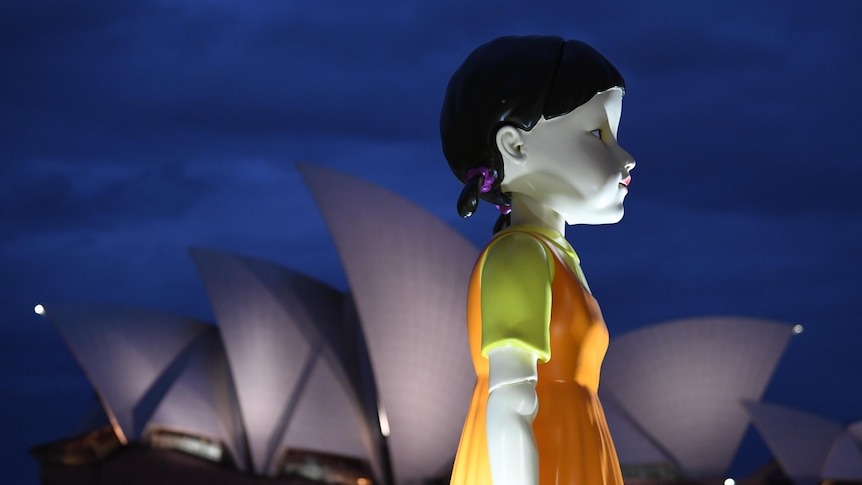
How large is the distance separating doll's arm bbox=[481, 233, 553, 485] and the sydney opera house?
16.1m

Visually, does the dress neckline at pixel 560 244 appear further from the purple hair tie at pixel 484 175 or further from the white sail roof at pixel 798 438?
the white sail roof at pixel 798 438

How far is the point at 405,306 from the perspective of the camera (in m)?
18.8

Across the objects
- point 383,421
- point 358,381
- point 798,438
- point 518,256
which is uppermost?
point 798,438

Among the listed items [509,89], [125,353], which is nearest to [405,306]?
[125,353]

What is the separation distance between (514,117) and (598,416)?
2.77 ft

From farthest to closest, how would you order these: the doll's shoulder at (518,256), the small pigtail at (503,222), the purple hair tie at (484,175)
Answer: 1. the small pigtail at (503,222)
2. the purple hair tie at (484,175)
3. the doll's shoulder at (518,256)

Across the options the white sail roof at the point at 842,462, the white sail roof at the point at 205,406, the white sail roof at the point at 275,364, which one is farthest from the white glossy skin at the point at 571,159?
the white sail roof at the point at 842,462

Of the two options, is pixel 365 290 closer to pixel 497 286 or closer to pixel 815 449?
pixel 815 449

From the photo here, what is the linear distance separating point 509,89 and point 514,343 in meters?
0.73

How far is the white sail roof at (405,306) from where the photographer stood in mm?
18797

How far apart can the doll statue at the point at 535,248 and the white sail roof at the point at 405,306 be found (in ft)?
51.5

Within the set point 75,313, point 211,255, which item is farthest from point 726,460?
point 75,313

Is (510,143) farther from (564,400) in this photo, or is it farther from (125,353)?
(125,353)

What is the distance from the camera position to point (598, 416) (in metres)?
2.73
